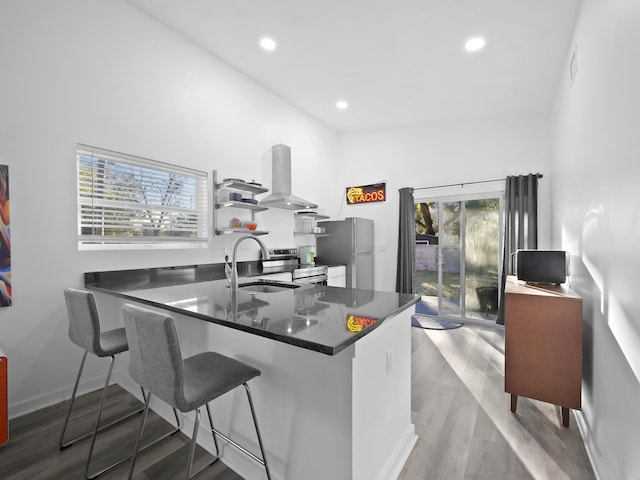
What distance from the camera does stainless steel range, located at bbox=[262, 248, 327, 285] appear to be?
4.02 metres

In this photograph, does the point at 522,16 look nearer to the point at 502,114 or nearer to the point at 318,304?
the point at 502,114

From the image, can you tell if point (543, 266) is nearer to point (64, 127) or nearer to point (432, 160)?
point (432, 160)

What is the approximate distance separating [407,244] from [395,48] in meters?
2.84

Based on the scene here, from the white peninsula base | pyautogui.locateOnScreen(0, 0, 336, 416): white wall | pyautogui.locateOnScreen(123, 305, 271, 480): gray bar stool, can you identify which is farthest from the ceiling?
pyautogui.locateOnScreen(123, 305, 271, 480): gray bar stool

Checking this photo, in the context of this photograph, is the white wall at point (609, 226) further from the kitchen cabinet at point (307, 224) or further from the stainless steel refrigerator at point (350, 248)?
the kitchen cabinet at point (307, 224)

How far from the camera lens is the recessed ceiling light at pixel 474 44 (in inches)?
118

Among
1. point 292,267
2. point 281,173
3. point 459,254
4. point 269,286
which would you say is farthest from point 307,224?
point 269,286

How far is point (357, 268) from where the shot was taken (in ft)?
16.0

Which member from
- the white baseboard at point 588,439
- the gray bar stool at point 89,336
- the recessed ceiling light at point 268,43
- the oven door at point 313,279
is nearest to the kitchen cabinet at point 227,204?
the oven door at point 313,279

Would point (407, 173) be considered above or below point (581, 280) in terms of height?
above

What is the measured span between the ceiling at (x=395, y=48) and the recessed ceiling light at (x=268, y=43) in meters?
0.06

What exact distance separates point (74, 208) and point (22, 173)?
0.38 m

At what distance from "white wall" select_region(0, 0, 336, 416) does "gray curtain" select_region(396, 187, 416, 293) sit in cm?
316

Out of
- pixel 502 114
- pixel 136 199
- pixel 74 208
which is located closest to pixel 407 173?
pixel 502 114
